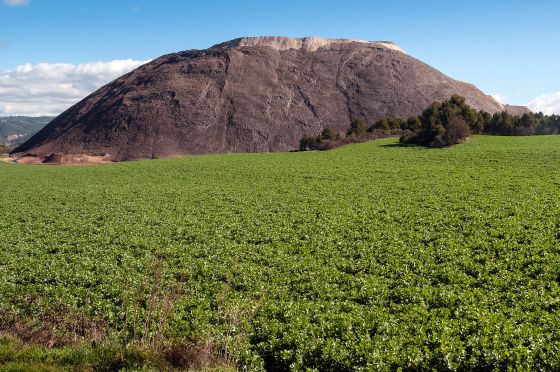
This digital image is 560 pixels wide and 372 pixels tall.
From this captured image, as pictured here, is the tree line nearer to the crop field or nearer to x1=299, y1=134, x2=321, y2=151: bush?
x1=299, y1=134, x2=321, y2=151: bush

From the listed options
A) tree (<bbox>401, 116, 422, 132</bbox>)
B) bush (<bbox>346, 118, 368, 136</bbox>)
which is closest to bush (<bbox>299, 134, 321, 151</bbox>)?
bush (<bbox>346, 118, 368, 136</bbox>)

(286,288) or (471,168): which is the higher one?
(471,168)

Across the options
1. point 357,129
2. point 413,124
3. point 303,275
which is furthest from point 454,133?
point 303,275

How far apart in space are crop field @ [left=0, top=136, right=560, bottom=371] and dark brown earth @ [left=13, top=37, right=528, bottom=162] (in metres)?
86.7

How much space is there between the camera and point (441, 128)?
6825cm

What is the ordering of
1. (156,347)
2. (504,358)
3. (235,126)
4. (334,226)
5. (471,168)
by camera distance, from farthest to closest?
1. (235,126)
2. (471,168)
3. (334,226)
4. (156,347)
5. (504,358)

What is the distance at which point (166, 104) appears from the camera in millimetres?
135250

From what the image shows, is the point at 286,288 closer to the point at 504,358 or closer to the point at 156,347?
the point at 156,347

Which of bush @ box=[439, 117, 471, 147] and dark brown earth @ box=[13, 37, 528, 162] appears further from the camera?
dark brown earth @ box=[13, 37, 528, 162]

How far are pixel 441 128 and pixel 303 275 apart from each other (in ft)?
192

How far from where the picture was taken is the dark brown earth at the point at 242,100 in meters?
124

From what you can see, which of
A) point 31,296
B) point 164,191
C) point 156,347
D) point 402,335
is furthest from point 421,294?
point 164,191

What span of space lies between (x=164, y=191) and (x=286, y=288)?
29076 mm

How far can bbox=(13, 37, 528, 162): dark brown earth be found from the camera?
407 ft
